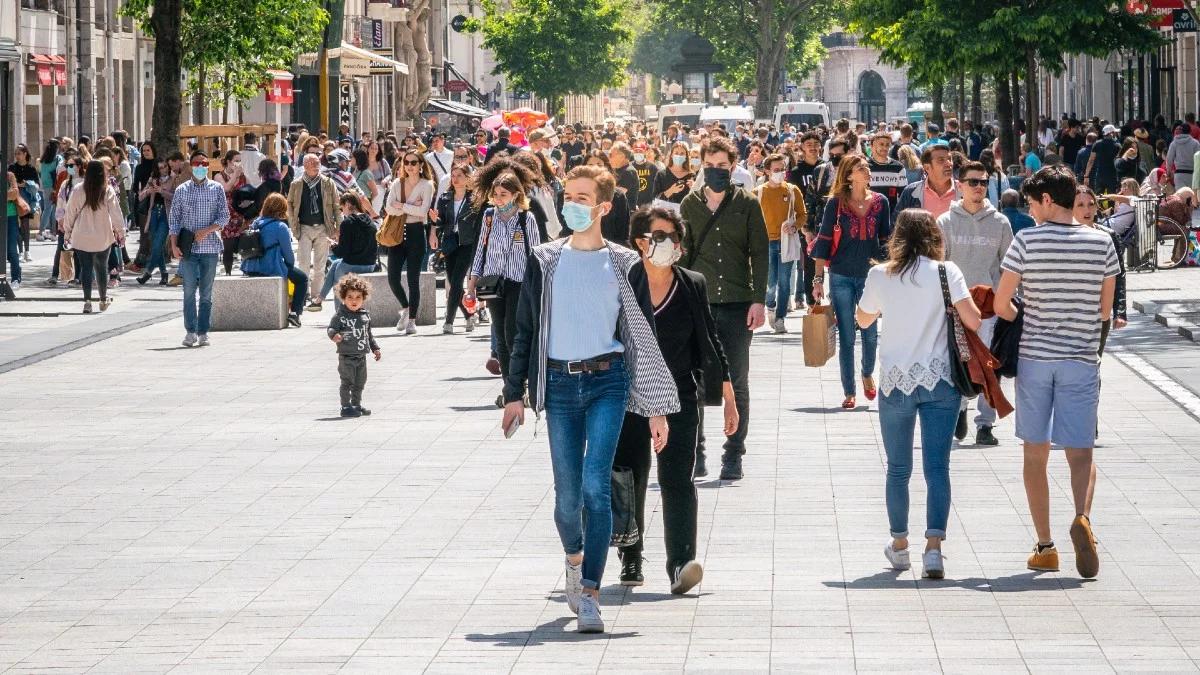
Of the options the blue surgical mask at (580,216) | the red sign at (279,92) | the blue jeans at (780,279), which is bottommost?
the blue jeans at (780,279)

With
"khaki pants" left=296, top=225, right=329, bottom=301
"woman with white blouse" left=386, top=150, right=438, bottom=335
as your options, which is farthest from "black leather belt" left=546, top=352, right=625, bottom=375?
"khaki pants" left=296, top=225, right=329, bottom=301

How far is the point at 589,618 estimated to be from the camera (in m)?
7.69

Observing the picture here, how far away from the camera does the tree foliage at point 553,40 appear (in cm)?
8450

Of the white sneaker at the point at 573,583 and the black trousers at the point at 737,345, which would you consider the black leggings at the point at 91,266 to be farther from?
the white sneaker at the point at 573,583

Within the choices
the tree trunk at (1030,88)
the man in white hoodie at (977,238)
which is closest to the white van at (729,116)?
the tree trunk at (1030,88)

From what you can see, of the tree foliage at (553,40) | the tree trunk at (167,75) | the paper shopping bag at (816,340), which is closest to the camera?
the paper shopping bag at (816,340)

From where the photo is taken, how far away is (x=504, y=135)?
Result: 30.5 metres

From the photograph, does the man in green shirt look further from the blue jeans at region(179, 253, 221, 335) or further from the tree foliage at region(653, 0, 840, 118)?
Answer: the tree foliage at region(653, 0, 840, 118)

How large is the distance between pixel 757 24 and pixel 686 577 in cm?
9166

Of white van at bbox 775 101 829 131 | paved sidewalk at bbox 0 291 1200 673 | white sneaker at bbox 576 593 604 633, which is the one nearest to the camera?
paved sidewalk at bbox 0 291 1200 673

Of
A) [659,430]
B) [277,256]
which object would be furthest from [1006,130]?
[659,430]

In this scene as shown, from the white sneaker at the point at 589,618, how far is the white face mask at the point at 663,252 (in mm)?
1403

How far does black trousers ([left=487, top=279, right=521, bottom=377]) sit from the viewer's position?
13.4m

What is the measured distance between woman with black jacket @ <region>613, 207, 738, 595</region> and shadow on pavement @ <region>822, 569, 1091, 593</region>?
0.61 metres
